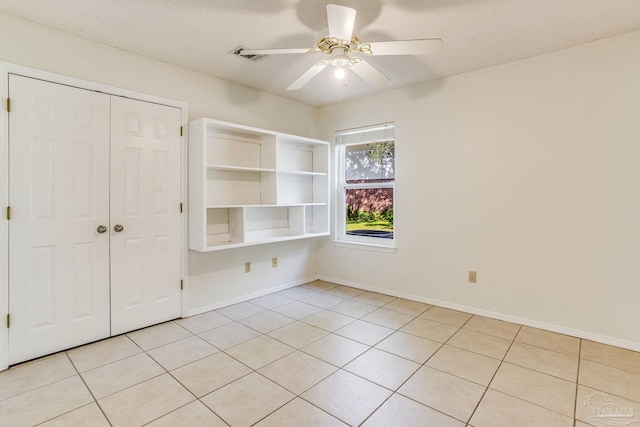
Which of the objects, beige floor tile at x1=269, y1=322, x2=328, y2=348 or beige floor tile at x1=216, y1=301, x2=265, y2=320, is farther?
beige floor tile at x1=216, y1=301, x2=265, y2=320

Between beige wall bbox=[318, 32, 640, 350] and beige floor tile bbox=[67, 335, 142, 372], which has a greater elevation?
beige wall bbox=[318, 32, 640, 350]

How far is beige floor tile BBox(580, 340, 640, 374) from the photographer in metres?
2.27

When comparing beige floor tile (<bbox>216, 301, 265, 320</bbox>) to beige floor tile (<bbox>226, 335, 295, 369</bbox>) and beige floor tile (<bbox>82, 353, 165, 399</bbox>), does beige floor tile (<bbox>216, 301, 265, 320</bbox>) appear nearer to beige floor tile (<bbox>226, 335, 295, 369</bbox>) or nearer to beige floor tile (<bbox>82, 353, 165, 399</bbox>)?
beige floor tile (<bbox>226, 335, 295, 369</bbox>)

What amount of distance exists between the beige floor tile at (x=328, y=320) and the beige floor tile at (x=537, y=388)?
1.34 m

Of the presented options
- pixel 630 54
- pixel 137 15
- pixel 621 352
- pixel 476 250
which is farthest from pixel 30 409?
pixel 630 54

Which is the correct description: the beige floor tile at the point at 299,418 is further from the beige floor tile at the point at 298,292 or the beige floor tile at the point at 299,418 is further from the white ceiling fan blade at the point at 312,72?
the white ceiling fan blade at the point at 312,72

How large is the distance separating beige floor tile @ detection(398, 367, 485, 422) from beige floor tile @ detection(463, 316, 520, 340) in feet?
3.14

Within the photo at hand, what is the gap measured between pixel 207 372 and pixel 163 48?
266 centimetres

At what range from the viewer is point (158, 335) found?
2.79m

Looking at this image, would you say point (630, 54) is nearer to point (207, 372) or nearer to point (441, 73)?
point (441, 73)

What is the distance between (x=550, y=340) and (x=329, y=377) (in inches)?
77.8

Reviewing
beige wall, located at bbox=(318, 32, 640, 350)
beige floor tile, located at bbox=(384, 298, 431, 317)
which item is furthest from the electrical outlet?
beige floor tile, located at bbox=(384, 298, 431, 317)

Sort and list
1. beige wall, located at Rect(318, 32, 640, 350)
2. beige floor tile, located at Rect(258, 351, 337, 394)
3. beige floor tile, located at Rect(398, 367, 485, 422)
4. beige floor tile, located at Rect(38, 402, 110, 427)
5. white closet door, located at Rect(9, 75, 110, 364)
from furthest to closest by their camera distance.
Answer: beige wall, located at Rect(318, 32, 640, 350) < white closet door, located at Rect(9, 75, 110, 364) < beige floor tile, located at Rect(258, 351, 337, 394) < beige floor tile, located at Rect(398, 367, 485, 422) < beige floor tile, located at Rect(38, 402, 110, 427)

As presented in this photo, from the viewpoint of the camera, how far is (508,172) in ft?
10.0
